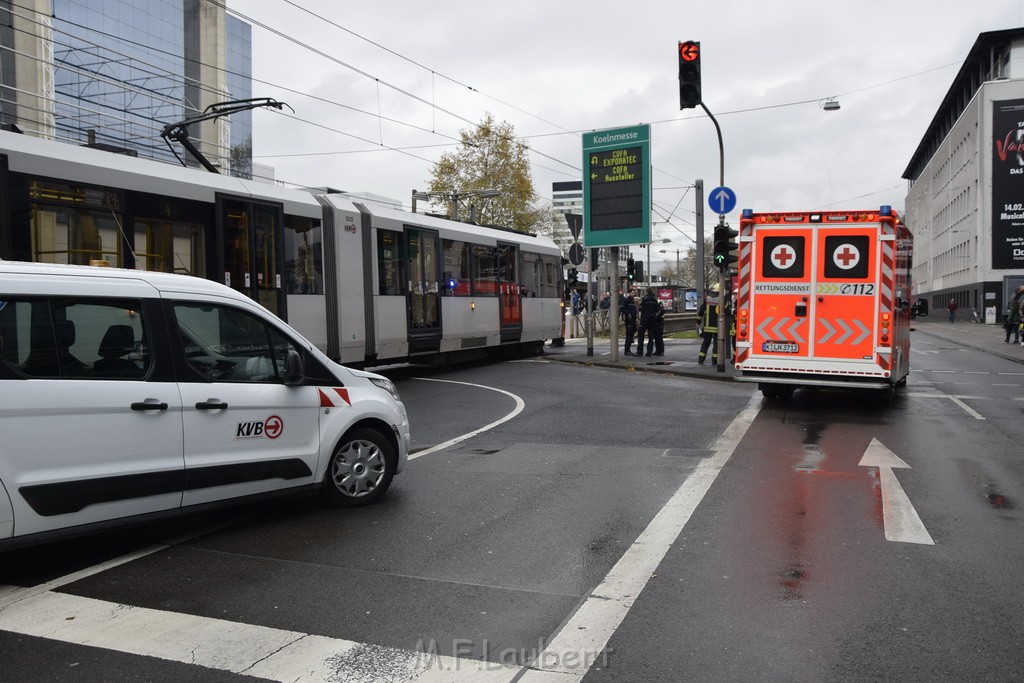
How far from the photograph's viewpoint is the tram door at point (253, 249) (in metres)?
13.4

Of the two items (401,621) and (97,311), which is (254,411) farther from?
(401,621)

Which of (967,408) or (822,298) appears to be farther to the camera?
(967,408)

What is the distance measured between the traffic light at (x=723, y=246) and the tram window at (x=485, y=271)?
5456mm

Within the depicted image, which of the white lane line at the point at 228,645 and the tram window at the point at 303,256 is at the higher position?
the tram window at the point at 303,256

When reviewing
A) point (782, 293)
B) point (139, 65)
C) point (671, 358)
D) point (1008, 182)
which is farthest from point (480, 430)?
point (1008, 182)

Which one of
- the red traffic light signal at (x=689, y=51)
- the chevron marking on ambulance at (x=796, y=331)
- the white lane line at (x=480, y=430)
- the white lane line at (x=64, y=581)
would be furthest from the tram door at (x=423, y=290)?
the white lane line at (x=64, y=581)

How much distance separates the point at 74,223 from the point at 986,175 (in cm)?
6125

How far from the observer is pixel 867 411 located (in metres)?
12.8

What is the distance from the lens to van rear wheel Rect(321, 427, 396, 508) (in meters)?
6.79

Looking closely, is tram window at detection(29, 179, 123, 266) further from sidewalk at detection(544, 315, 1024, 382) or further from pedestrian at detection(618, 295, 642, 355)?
→ pedestrian at detection(618, 295, 642, 355)

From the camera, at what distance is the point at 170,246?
41.0ft

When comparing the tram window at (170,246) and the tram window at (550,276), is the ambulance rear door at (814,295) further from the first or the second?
the tram window at (550,276)

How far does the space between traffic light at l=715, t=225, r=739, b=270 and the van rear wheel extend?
12.6 m

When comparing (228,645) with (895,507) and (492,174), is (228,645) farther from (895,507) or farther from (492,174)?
(492,174)
